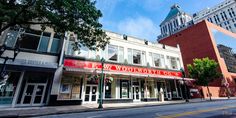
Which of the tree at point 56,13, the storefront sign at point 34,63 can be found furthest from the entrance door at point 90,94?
the tree at point 56,13

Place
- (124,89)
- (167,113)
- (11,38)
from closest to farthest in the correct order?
(167,113) < (11,38) < (124,89)

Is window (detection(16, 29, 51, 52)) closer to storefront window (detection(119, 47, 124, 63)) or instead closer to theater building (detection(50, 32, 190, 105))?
theater building (detection(50, 32, 190, 105))

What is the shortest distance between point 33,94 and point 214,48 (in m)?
37.5

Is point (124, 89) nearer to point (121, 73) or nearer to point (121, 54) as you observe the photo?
point (121, 73)

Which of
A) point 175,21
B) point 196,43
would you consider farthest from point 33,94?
point 175,21

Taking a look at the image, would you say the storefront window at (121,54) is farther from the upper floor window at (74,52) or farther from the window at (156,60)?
the window at (156,60)

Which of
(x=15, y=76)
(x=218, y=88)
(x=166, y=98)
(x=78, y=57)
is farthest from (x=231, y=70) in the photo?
(x=15, y=76)

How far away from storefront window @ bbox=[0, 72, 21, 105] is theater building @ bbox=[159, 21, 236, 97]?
29.9m

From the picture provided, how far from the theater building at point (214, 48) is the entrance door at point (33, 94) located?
28.0 meters

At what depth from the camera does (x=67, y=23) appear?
471 inches

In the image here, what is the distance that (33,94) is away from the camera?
14.1 meters

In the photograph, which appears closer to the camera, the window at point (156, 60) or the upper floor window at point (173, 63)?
the window at point (156, 60)

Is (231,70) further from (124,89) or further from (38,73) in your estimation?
(38,73)

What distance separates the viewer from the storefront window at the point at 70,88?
602 inches
